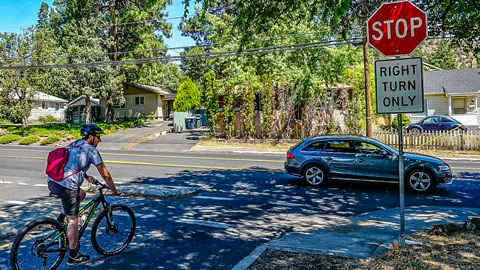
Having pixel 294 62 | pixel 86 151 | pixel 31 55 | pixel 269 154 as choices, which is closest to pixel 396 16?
pixel 86 151

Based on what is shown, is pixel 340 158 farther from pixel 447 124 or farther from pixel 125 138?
pixel 125 138

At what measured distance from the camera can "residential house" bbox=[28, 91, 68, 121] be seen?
53.9 metres

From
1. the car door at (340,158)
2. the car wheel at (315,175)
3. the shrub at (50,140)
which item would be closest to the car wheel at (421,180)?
the car door at (340,158)

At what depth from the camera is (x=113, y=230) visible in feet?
18.6

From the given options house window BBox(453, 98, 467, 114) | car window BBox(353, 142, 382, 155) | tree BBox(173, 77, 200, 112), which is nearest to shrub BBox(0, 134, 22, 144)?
tree BBox(173, 77, 200, 112)

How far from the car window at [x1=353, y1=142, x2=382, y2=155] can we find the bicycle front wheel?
24.7 feet

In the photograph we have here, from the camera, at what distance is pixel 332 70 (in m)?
28.8

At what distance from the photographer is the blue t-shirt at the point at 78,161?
15.6ft

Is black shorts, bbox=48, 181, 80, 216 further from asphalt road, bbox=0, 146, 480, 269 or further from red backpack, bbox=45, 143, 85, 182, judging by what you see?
asphalt road, bbox=0, 146, 480, 269

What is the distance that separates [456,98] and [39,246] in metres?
35.4

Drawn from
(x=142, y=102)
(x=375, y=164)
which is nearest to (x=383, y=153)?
(x=375, y=164)

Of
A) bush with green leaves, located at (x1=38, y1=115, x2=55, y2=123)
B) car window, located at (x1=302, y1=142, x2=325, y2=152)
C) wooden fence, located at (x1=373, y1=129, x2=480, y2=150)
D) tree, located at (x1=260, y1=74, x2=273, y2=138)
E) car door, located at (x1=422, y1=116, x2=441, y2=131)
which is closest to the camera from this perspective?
car window, located at (x1=302, y1=142, x2=325, y2=152)

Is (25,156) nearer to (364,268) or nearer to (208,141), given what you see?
(208,141)

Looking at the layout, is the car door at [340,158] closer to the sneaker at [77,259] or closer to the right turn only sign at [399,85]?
the right turn only sign at [399,85]
